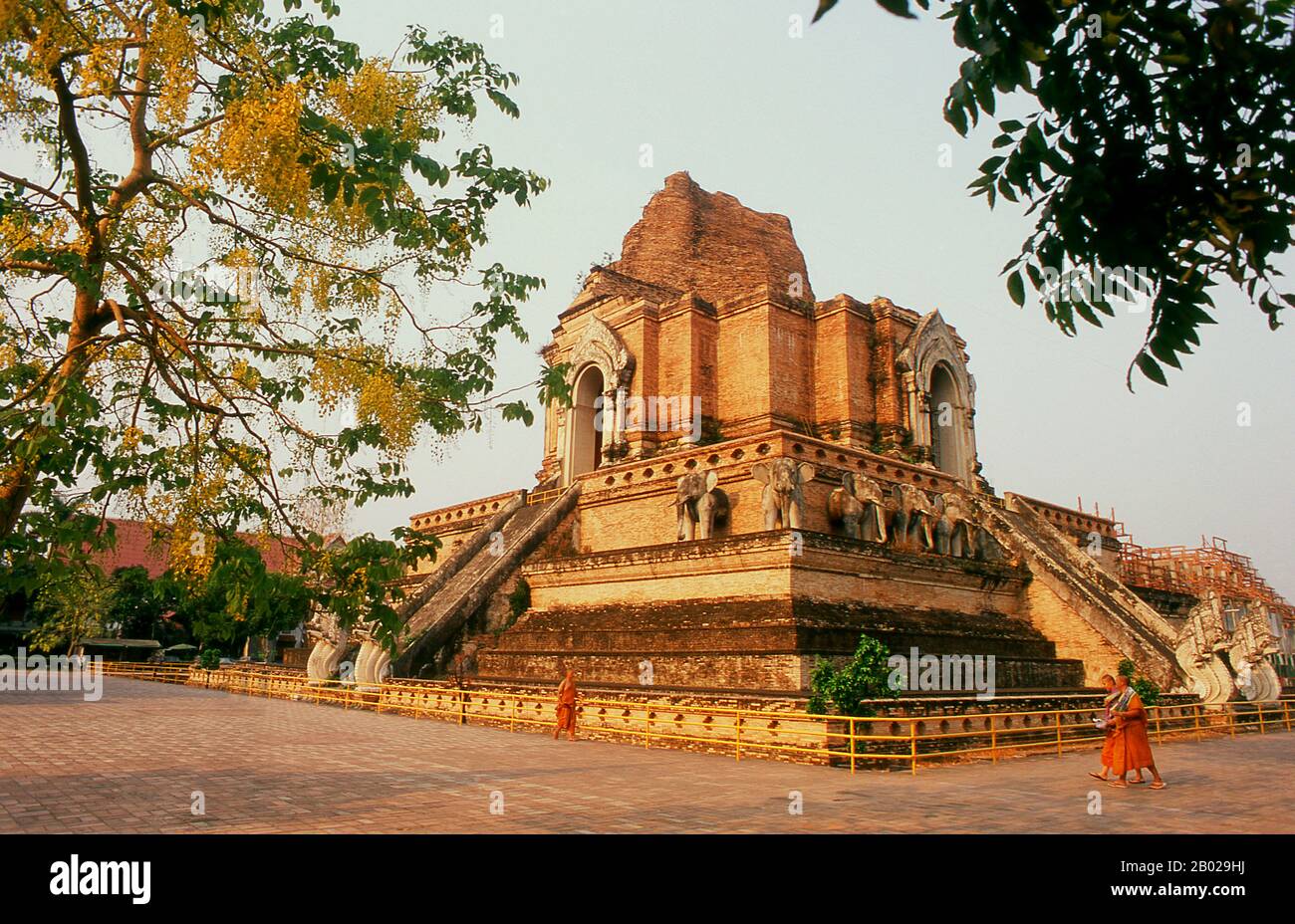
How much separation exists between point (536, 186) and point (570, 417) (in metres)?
22.2

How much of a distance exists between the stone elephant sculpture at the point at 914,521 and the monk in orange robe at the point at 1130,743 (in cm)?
994

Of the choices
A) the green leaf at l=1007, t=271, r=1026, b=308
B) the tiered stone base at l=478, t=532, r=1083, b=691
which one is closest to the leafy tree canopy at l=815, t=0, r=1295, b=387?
the green leaf at l=1007, t=271, r=1026, b=308

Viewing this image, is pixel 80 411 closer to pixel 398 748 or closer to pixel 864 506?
pixel 398 748

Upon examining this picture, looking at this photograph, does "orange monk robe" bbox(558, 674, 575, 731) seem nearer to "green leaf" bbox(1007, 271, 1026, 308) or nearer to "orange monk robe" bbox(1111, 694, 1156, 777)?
"orange monk robe" bbox(1111, 694, 1156, 777)

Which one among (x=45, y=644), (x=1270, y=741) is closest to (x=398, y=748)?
(x=45, y=644)

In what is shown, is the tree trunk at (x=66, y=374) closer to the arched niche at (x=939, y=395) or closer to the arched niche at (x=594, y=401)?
the arched niche at (x=594, y=401)

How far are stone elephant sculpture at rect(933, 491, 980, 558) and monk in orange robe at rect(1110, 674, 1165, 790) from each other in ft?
34.1

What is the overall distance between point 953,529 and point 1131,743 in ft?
37.0

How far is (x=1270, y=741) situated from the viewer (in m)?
15.1

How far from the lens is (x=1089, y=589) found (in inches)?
816

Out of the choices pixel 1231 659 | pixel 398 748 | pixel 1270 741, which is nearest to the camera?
pixel 398 748

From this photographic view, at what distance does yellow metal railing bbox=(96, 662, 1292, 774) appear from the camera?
1124 centimetres

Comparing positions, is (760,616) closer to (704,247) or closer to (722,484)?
(722,484)

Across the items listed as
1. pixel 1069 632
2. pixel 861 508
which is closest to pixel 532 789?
pixel 861 508
